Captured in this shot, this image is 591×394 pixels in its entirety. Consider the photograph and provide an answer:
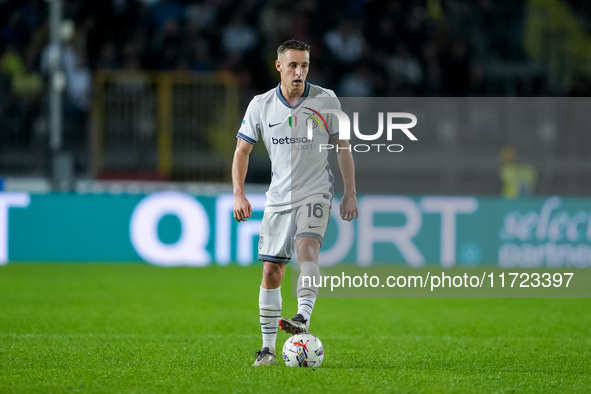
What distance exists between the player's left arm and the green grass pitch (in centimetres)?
99

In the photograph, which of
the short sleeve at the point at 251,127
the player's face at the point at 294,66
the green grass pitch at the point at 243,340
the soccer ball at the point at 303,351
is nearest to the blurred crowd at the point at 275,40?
the green grass pitch at the point at 243,340

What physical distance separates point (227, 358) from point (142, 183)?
25.5 ft

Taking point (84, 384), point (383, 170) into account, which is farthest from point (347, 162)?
point (383, 170)

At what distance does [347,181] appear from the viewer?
19.0 feet

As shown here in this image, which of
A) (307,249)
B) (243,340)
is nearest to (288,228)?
(307,249)

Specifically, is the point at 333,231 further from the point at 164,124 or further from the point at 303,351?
the point at 303,351

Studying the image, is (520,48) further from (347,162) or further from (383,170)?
(347,162)

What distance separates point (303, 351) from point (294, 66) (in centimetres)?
179

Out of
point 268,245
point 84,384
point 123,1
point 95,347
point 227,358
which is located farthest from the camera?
point 123,1

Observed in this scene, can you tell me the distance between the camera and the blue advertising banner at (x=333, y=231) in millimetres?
12914

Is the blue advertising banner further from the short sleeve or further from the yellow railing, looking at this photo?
the short sleeve

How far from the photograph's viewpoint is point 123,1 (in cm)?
1581

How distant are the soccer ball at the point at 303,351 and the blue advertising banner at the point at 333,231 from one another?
7259 mm

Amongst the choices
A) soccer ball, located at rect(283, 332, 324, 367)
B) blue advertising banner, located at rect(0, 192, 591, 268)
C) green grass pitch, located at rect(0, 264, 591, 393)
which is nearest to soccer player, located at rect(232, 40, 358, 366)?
soccer ball, located at rect(283, 332, 324, 367)
